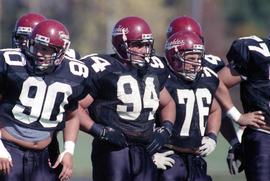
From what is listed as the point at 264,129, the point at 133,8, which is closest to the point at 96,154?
the point at 264,129

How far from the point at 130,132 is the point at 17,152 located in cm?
81

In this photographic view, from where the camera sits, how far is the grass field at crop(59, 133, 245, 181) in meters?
10.8

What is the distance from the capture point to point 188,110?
6863 mm

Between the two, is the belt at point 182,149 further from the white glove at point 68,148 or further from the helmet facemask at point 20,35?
the helmet facemask at point 20,35

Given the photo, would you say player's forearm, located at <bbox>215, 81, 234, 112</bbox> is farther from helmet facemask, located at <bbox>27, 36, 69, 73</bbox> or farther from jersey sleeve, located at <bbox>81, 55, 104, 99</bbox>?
helmet facemask, located at <bbox>27, 36, 69, 73</bbox>

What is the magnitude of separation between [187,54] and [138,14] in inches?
857

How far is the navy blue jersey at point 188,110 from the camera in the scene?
270 inches

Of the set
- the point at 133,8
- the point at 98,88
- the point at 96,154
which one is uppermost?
the point at 98,88

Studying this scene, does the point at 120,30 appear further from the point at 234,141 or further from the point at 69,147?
the point at 234,141

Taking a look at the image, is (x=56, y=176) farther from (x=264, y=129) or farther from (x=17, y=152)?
(x=264, y=129)

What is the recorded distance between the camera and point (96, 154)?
6.67 meters

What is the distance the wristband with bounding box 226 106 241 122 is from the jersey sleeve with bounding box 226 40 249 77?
268mm

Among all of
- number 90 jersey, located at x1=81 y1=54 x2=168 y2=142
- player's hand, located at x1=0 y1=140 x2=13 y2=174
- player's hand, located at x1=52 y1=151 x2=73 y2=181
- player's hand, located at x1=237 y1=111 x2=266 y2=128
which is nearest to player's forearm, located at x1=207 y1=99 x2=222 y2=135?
player's hand, located at x1=237 y1=111 x2=266 y2=128

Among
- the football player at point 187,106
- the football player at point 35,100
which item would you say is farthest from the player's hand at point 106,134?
the football player at point 187,106
